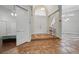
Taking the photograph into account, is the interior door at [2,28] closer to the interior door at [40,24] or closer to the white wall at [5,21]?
the white wall at [5,21]

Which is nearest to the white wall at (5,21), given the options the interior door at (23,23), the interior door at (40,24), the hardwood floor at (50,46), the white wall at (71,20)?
the interior door at (23,23)

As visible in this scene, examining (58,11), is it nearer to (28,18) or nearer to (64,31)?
(64,31)

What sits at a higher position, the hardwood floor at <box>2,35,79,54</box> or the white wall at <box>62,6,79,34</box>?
the white wall at <box>62,6,79,34</box>

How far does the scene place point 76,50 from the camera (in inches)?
97.3

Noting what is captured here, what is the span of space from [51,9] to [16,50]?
1.26 metres

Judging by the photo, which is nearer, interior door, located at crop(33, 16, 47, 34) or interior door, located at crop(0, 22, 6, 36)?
interior door, located at crop(0, 22, 6, 36)

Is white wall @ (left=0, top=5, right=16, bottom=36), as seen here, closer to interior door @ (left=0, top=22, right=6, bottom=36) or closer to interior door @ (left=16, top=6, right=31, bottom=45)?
interior door @ (left=0, top=22, right=6, bottom=36)

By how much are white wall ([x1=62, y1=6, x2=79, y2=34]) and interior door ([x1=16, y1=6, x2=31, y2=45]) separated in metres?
0.84

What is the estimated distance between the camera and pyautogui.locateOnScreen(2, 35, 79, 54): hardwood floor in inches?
96.7

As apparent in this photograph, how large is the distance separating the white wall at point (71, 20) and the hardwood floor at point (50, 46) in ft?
0.61

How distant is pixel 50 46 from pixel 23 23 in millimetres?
855

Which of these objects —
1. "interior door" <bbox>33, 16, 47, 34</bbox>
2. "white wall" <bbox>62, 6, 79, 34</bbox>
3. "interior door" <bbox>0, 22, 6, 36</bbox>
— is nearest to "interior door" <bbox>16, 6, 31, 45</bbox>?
"interior door" <bbox>33, 16, 47, 34</bbox>

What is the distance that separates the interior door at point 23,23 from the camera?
252cm
